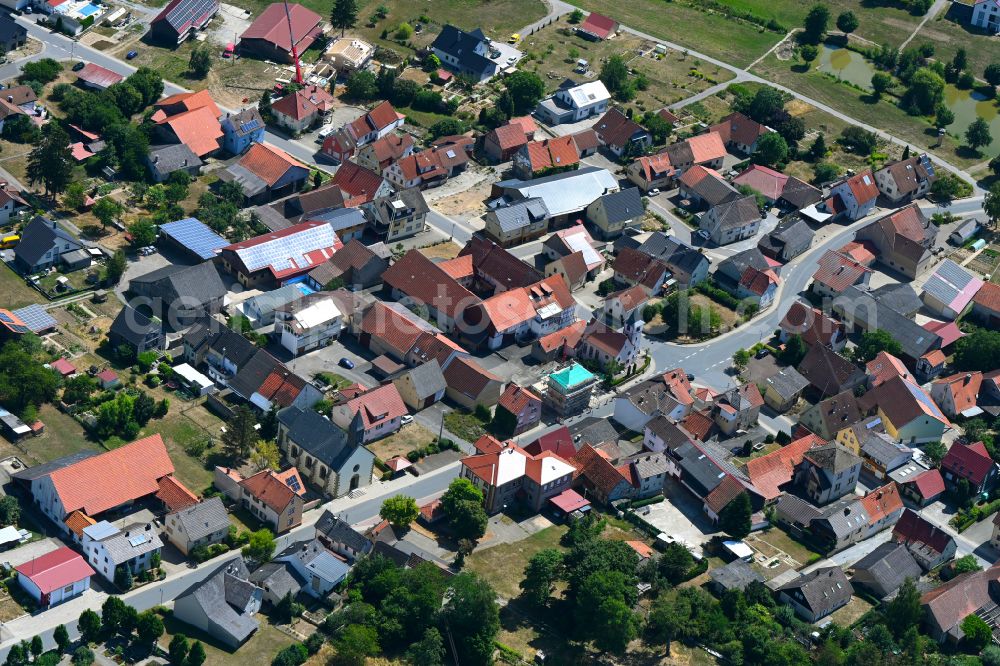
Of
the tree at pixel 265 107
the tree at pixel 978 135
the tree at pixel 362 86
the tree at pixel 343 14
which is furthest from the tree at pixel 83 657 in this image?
the tree at pixel 978 135

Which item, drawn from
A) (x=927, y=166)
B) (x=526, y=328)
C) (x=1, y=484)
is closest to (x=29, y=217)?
(x=1, y=484)

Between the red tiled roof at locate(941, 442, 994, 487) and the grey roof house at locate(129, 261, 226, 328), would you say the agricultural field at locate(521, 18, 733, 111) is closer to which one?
the grey roof house at locate(129, 261, 226, 328)

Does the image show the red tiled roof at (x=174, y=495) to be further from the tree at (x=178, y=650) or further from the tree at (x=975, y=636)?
the tree at (x=975, y=636)

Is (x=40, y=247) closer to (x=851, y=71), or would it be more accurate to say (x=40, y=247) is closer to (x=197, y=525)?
(x=197, y=525)

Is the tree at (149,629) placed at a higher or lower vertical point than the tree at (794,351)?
higher

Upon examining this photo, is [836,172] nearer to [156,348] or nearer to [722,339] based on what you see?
[722,339]

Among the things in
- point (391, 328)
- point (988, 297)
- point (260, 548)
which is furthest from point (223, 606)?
point (988, 297)

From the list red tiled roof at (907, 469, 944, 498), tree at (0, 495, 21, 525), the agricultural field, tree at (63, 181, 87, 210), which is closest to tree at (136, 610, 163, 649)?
tree at (0, 495, 21, 525)
